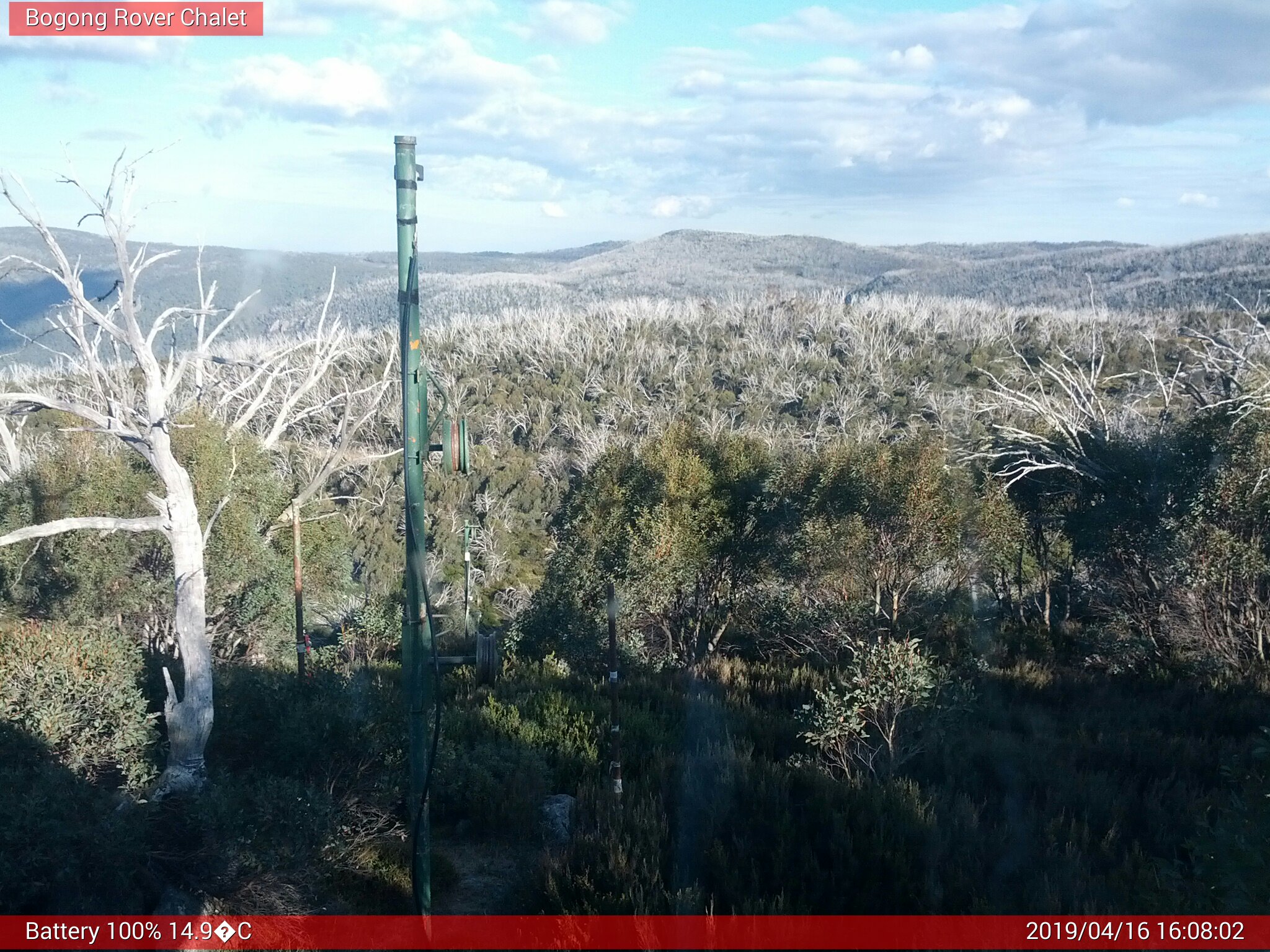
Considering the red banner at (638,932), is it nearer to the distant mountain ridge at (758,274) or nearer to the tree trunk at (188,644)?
the tree trunk at (188,644)

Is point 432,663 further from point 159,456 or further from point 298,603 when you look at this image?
point 298,603

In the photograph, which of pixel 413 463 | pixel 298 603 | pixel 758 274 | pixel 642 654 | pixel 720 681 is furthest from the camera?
pixel 758 274

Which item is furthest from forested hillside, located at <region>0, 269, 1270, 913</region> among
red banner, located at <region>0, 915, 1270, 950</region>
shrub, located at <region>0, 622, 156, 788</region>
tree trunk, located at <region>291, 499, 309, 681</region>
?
tree trunk, located at <region>291, 499, 309, 681</region>

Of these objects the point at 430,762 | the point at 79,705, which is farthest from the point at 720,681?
the point at 430,762

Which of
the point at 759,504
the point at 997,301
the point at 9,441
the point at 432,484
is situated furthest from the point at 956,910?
the point at 997,301

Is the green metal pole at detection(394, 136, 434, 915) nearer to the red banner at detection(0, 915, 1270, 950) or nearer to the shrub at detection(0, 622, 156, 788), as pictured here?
the red banner at detection(0, 915, 1270, 950)

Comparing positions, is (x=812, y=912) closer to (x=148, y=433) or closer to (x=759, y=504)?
(x=148, y=433)
